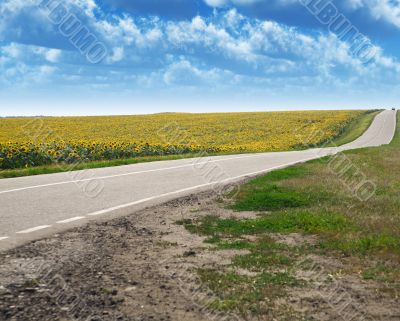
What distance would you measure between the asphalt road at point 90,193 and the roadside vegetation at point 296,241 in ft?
6.20

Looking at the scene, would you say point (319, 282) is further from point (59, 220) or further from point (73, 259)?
point (59, 220)

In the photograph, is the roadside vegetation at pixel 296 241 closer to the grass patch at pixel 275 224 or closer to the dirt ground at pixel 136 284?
the grass patch at pixel 275 224

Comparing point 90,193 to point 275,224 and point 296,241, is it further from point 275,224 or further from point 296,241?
point 296,241

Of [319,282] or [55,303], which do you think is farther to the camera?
[319,282]

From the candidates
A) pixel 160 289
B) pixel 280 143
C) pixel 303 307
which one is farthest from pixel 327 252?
pixel 280 143

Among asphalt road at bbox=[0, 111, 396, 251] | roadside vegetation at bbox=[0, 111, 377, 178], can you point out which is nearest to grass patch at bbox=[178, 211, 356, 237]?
asphalt road at bbox=[0, 111, 396, 251]

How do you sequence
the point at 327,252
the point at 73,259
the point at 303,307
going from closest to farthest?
the point at 303,307
the point at 73,259
the point at 327,252

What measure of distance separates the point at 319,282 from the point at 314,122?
63414mm

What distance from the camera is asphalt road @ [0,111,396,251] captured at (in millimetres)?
8438

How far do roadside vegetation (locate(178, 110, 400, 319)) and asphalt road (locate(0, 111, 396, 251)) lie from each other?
74.4 inches

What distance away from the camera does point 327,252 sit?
6742 mm

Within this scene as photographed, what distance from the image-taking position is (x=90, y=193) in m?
12.0

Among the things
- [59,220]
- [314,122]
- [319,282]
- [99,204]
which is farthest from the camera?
[314,122]

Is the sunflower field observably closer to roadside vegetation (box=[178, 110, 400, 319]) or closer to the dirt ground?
roadside vegetation (box=[178, 110, 400, 319])
